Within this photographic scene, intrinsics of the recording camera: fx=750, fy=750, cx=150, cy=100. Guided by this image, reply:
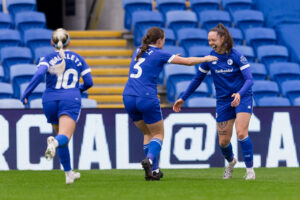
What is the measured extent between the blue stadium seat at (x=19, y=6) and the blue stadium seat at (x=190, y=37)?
3.47 meters

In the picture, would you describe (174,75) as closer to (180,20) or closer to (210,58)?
(180,20)

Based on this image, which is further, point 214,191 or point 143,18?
point 143,18

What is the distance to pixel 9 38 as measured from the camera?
15.7m

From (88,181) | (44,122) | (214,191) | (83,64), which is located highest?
(83,64)

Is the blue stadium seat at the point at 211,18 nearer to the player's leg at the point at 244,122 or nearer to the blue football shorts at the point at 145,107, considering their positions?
the player's leg at the point at 244,122

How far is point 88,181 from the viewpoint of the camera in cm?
877

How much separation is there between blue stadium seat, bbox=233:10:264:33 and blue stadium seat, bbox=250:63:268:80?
2104mm

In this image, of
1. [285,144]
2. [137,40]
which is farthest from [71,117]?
[137,40]

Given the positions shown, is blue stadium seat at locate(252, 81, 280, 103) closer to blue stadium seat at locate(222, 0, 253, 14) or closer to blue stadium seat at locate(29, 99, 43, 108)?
blue stadium seat at locate(222, 0, 253, 14)

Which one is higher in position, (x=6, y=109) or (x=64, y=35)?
(x=64, y=35)

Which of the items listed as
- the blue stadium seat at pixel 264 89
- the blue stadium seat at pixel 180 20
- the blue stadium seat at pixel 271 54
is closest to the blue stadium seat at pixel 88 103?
the blue stadium seat at pixel 264 89

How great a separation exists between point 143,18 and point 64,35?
9.11 m

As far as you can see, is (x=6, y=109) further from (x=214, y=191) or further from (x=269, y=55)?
(x=269, y=55)

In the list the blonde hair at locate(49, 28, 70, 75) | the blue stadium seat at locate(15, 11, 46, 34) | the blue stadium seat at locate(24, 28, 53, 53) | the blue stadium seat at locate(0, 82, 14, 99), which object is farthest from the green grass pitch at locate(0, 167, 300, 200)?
the blue stadium seat at locate(15, 11, 46, 34)
